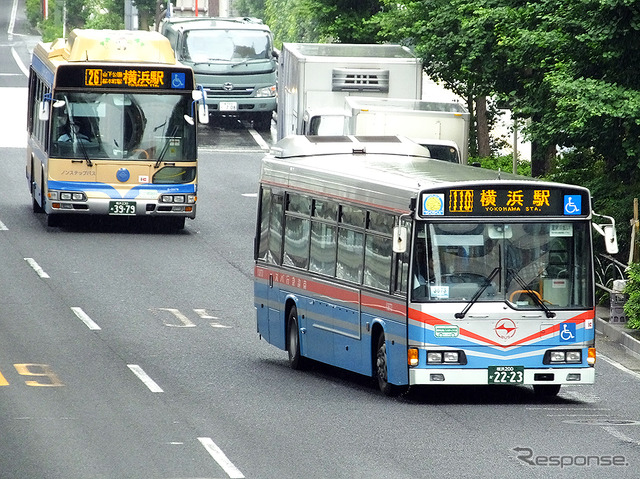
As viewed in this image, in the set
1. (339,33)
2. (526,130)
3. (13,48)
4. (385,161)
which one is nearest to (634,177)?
(526,130)

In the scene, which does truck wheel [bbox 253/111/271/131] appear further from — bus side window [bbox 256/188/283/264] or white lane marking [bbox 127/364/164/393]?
white lane marking [bbox 127/364/164/393]

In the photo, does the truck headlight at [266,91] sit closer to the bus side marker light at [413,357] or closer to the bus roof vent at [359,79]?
the bus roof vent at [359,79]

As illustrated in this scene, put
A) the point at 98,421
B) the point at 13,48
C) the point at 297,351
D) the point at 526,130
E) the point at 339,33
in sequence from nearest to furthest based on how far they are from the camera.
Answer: the point at 98,421 → the point at 297,351 → the point at 526,130 → the point at 339,33 → the point at 13,48

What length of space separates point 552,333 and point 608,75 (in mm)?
6580

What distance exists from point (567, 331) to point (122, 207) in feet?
50.0

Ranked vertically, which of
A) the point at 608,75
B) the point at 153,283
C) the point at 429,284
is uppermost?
the point at 608,75

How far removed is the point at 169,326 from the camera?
70.7 feet

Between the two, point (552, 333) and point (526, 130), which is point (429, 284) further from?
point (526, 130)

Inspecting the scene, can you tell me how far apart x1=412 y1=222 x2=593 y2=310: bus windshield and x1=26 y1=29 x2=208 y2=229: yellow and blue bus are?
46.8ft

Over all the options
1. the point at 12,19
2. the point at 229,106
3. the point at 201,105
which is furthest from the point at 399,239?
the point at 12,19

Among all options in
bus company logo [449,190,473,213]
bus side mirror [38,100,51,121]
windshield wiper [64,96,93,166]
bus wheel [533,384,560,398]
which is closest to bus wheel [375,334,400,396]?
bus wheel [533,384,560,398]

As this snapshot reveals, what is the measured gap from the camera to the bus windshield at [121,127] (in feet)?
97.8

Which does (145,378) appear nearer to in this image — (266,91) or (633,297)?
(633,297)

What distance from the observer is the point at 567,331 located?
16109mm
